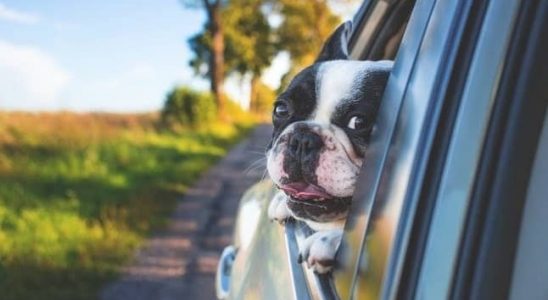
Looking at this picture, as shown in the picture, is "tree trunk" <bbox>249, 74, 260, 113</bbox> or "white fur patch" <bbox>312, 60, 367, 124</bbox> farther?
"tree trunk" <bbox>249, 74, 260, 113</bbox>

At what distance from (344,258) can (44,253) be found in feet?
18.2

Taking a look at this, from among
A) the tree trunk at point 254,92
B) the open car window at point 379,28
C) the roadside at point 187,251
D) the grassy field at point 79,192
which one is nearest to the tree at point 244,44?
the tree trunk at point 254,92

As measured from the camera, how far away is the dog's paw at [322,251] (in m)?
1.76

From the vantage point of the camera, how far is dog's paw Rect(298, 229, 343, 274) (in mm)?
1759

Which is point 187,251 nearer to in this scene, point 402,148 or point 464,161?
point 402,148

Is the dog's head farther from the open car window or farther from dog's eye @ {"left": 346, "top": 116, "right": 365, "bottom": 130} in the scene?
the open car window

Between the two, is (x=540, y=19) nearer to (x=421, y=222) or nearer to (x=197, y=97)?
(x=421, y=222)

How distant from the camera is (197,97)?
2161 cm

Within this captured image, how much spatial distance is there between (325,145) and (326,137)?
24mm

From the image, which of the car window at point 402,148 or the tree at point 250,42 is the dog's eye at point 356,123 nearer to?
the car window at point 402,148

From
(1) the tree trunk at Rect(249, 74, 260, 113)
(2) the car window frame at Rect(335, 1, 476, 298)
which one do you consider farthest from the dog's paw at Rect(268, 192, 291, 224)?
(1) the tree trunk at Rect(249, 74, 260, 113)

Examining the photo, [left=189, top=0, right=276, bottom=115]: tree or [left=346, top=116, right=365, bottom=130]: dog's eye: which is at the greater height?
[left=189, top=0, right=276, bottom=115]: tree

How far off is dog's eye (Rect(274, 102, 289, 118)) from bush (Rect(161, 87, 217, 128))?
18323 millimetres

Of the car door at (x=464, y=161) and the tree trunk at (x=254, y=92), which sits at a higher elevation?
the tree trunk at (x=254, y=92)
